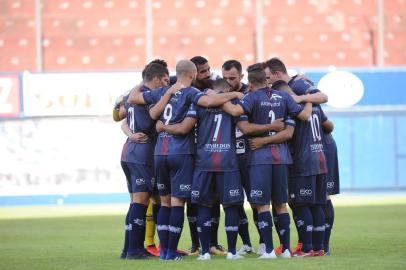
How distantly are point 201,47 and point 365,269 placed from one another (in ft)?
84.9

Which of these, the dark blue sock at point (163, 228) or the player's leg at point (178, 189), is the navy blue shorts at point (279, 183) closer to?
the player's leg at point (178, 189)

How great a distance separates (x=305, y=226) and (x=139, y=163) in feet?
6.76

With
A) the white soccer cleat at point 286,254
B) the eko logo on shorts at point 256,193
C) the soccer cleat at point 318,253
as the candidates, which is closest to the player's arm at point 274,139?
the eko logo on shorts at point 256,193

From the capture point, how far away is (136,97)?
38.1 feet

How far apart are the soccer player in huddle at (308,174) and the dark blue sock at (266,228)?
1.86 ft

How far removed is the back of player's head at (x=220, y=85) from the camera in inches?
443

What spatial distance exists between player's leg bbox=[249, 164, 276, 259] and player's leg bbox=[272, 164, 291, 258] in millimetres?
99

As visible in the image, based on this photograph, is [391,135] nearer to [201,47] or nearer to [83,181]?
[201,47]

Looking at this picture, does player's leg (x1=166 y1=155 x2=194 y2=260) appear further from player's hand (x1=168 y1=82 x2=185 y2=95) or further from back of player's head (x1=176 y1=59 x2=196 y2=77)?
back of player's head (x1=176 y1=59 x2=196 y2=77)

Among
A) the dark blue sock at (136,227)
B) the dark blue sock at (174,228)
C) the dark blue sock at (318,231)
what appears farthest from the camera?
the dark blue sock at (136,227)

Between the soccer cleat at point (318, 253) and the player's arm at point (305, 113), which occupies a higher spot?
the player's arm at point (305, 113)

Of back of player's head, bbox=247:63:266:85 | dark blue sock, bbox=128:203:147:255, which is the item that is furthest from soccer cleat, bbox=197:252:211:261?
back of player's head, bbox=247:63:266:85

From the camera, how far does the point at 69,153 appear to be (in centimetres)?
3008

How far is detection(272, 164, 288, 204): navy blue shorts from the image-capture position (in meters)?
11.0
